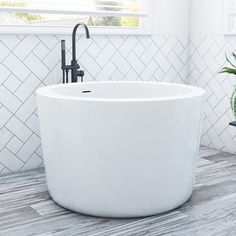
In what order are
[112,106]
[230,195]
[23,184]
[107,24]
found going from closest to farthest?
1. [112,106]
2. [230,195]
3. [23,184]
4. [107,24]

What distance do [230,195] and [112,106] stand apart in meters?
1.00

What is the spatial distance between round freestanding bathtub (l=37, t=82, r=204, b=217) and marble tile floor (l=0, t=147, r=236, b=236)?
0.21 feet

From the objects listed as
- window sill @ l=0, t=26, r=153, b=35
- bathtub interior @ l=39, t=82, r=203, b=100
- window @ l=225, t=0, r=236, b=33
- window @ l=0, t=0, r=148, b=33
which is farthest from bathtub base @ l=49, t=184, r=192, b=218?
window @ l=225, t=0, r=236, b=33

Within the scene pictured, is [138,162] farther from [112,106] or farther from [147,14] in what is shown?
[147,14]

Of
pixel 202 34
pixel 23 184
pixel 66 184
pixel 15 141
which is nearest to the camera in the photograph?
pixel 66 184

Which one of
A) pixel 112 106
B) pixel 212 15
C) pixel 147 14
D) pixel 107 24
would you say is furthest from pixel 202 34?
pixel 112 106

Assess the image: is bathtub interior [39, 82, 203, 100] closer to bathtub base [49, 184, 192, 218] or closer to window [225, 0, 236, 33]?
bathtub base [49, 184, 192, 218]

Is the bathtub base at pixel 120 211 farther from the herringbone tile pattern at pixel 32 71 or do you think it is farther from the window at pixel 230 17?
the window at pixel 230 17

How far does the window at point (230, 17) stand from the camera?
3.40m

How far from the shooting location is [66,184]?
2.30 metres

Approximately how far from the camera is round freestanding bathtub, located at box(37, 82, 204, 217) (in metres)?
2.09

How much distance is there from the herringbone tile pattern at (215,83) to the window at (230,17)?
0.08 metres

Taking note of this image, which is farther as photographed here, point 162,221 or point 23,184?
point 23,184

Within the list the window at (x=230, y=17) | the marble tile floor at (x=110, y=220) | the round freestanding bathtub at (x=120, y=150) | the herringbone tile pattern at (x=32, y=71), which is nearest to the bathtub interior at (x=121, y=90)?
the herringbone tile pattern at (x=32, y=71)
